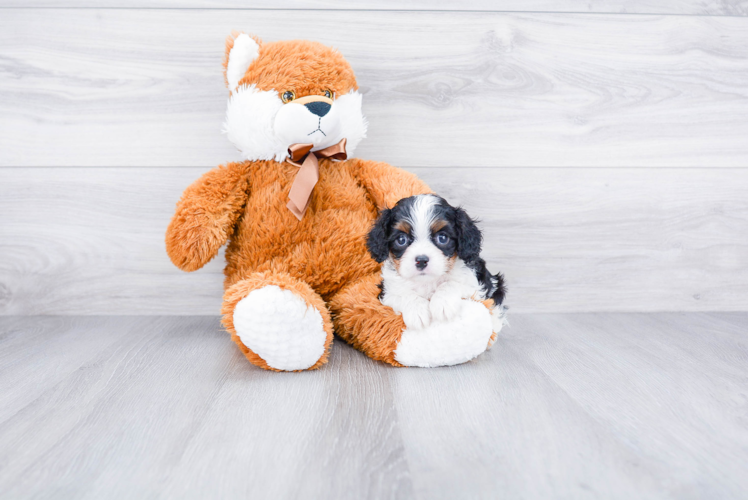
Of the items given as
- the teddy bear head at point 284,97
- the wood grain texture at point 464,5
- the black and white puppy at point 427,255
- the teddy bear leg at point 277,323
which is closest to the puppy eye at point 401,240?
the black and white puppy at point 427,255

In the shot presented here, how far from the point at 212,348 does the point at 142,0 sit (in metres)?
1.04

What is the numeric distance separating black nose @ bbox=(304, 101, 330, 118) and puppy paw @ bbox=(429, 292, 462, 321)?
516 millimetres

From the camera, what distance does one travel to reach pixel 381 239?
1.15 metres

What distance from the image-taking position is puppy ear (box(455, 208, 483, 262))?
3.69 ft

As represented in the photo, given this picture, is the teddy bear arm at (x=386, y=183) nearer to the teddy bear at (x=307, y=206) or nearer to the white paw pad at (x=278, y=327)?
the teddy bear at (x=307, y=206)

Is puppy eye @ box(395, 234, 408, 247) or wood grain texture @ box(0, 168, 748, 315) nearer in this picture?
puppy eye @ box(395, 234, 408, 247)

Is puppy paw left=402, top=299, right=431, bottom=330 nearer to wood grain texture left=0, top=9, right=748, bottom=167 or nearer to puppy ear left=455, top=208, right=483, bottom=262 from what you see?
puppy ear left=455, top=208, right=483, bottom=262

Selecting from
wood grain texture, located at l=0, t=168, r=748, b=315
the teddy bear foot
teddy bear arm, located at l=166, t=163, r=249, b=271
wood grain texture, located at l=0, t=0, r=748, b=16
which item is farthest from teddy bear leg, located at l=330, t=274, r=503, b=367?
wood grain texture, located at l=0, t=0, r=748, b=16

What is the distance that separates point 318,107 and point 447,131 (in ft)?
1.65

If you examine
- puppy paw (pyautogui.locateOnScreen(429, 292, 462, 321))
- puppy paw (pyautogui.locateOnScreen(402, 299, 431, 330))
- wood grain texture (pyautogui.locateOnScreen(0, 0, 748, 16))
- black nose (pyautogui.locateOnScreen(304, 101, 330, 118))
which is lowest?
puppy paw (pyautogui.locateOnScreen(402, 299, 431, 330))

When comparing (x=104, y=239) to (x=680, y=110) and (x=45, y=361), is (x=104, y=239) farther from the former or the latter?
(x=680, y=110)

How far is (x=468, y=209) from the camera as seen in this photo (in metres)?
1.60

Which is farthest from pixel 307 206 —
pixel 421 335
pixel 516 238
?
pixel 516 238

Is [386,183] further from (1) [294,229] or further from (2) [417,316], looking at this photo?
(2) [417,316]
